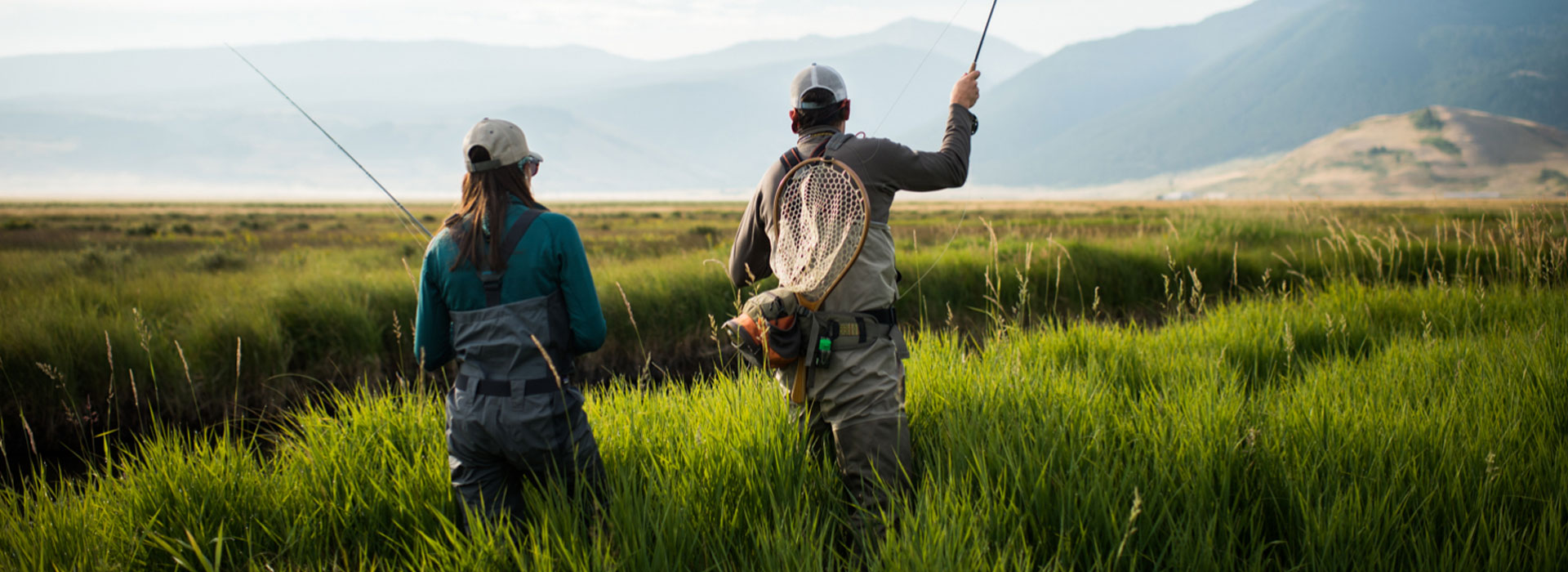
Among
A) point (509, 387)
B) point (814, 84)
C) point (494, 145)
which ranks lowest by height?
point (509, 387)

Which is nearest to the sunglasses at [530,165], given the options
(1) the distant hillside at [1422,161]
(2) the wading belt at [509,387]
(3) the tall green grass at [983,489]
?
(2) the wading belt at [509,387]

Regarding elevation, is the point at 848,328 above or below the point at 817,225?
below

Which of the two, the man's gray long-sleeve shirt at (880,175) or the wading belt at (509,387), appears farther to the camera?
the man's gray long-sleeve shirt at (880,175)

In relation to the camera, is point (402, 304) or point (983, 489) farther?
point (402, 304)

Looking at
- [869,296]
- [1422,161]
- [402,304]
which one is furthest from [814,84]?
[1422,161]

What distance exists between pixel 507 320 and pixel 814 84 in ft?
5.43

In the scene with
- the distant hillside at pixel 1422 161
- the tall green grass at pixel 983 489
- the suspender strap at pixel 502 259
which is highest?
the distant hillside at pixel 1422 161

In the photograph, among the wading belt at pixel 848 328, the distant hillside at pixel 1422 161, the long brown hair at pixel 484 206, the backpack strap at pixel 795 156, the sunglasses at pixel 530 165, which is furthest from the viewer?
the distant hillside at pixel 1422 161

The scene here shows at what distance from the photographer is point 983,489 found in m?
2.59

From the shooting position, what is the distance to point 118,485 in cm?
342

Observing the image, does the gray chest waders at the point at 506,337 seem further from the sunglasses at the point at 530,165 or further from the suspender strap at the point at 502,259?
the sunglasses at the point at 530,165

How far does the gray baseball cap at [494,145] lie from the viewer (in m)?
2.83

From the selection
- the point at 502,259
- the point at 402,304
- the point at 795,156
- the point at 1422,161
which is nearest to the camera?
the point at 502,259

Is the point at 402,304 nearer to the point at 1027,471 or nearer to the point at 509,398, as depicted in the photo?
the point at 509,398
